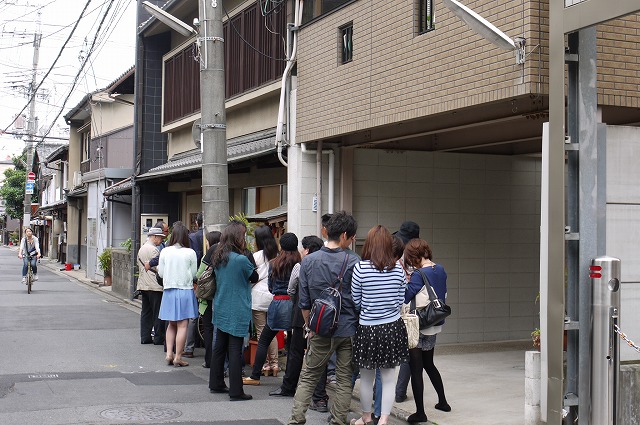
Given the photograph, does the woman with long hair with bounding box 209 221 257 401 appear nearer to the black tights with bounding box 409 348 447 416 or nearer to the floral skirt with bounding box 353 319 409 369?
the black tights with bounding box 409 348 447 416

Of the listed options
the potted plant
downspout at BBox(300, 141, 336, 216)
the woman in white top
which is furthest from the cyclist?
the woman in white top

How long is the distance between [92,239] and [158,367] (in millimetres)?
20482

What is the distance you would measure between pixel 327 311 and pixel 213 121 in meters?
4.82

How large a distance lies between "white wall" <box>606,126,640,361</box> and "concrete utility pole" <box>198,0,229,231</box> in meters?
5.53

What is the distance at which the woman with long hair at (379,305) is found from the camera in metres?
6.98

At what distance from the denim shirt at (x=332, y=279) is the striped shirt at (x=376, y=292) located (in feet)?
0.39

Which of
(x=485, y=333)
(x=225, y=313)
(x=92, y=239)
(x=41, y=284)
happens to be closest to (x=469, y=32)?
(x=225, y=313)

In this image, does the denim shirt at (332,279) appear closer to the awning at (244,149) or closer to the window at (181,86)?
the awning at (244,149)

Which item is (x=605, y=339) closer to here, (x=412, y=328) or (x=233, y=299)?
(x=412, y=328)

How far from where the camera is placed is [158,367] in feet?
35.6

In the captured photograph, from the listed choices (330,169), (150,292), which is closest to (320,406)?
(330,169)

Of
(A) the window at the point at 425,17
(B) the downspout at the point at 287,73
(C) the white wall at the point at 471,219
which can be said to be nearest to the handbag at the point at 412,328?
(A) the window at the point at 425,17

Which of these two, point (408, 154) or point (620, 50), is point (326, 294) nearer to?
point (620, 50)

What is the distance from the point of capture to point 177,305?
1059cm
